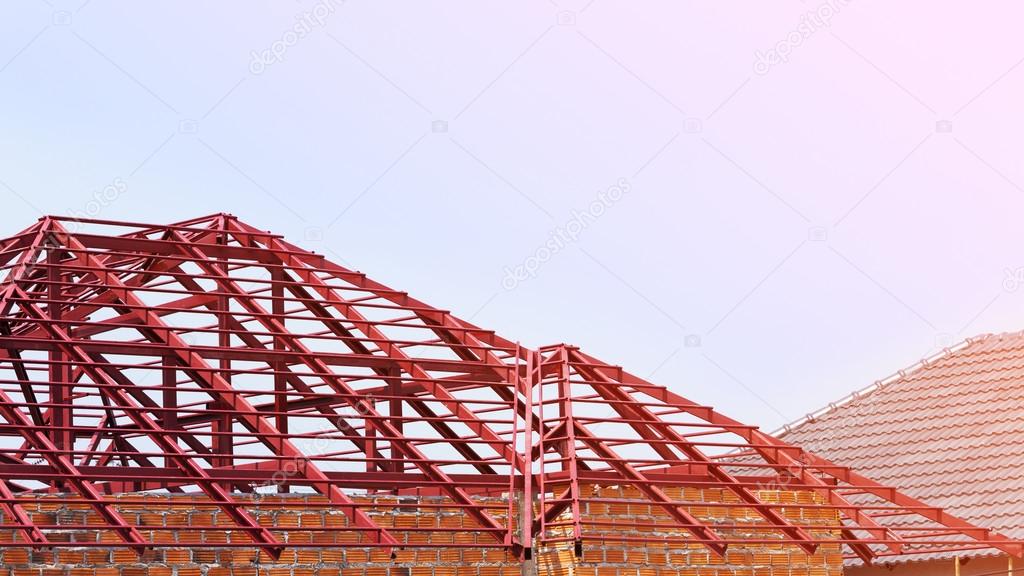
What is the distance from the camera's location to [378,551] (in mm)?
13391

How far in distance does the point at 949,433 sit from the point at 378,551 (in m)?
10.2

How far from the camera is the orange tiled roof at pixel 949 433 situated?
1866cm

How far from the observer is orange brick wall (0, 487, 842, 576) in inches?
483

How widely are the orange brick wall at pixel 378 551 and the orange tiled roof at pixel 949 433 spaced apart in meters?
3.83

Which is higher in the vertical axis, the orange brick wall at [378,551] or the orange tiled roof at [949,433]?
the orange tiled roof at [949,433]

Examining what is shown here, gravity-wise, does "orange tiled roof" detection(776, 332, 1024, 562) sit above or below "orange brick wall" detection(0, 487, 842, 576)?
above

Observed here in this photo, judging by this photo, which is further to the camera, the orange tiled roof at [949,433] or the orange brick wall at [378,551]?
the orange tiled roof at [949,433]

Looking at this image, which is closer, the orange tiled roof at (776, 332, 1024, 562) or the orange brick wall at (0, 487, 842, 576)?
the orange brick wall at (0, 487, 842, 576)

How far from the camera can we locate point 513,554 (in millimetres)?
14094

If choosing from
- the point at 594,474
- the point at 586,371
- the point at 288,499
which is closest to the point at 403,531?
the point at 288,499

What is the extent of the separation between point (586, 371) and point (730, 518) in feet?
7.14

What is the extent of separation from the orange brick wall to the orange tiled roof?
3.83m

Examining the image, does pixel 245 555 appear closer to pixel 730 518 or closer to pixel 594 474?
pixel 594 474

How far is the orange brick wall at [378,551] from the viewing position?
40.2 ft
